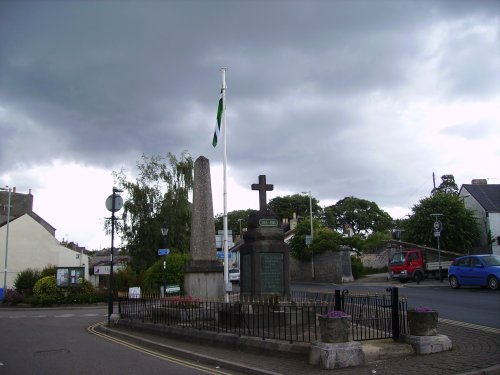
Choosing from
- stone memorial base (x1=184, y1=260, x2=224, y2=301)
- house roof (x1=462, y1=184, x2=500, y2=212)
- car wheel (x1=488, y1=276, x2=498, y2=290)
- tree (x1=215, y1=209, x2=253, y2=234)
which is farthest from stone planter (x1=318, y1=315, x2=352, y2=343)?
tree (x1=215, y1=209, x2=253, y2=234)

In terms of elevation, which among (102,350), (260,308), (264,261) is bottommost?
(102,350)

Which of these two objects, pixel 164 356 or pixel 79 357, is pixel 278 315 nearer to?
pixel 164 356

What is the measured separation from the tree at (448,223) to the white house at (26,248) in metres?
36.6

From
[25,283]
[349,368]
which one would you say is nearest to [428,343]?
→ [349,368]

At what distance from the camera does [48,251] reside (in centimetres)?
5081

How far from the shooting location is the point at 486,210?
44531 mm

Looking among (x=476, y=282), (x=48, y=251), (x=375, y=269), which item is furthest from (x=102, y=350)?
(x=48, y=251)

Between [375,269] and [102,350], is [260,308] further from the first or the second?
[375,269]

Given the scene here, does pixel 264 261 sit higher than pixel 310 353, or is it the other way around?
pixel 264 261

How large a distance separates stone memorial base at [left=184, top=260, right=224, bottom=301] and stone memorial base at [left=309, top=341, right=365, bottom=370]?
29.7ft

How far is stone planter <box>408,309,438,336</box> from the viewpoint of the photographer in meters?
9.21

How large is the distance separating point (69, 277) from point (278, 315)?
74.6 feet

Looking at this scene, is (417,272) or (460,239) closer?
(417,272)

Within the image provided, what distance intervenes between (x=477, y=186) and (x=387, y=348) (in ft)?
149
